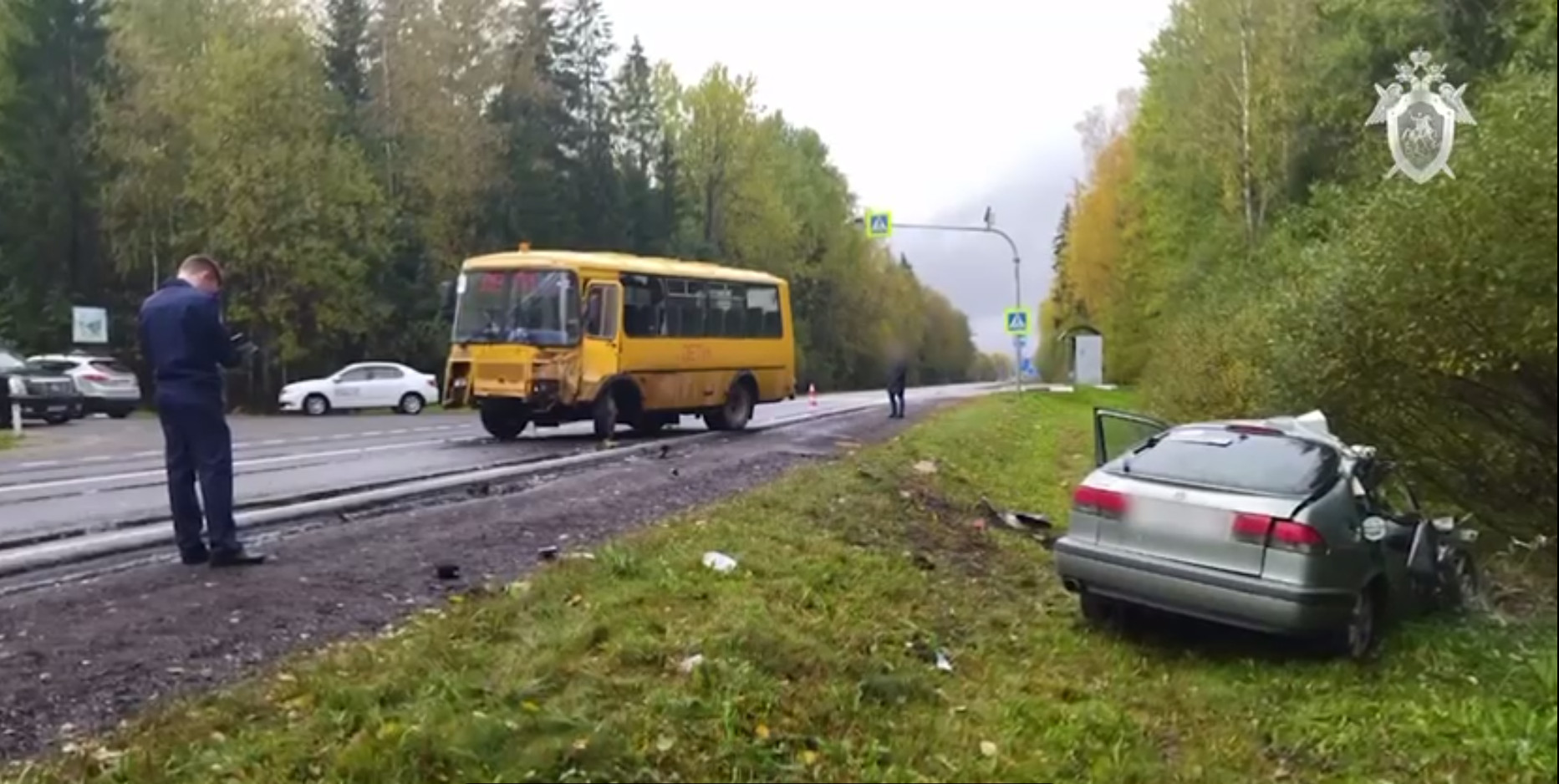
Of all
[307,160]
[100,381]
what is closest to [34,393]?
[100,381]

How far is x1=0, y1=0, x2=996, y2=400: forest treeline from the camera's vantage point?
39.4m

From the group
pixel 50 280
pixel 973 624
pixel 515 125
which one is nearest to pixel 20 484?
pixel 973 624

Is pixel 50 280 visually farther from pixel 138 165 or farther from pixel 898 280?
pixel 898 280

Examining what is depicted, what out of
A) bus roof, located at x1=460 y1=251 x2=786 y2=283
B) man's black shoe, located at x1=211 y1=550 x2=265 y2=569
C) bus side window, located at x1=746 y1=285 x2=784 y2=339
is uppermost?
bus roof, located at x1=460 y1=251 x2=786 y2=283

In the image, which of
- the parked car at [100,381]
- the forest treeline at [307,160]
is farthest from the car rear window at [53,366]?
the forest treeline at [307,160]

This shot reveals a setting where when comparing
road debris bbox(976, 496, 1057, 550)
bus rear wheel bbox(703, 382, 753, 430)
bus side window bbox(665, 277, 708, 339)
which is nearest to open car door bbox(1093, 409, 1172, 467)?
road debris bbox(976, 496, 1057, 550)

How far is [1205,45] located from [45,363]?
26.8 metres

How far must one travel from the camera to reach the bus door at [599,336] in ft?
63.5

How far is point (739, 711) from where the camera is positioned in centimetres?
465

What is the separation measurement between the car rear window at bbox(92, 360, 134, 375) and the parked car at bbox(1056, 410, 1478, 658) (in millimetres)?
29605

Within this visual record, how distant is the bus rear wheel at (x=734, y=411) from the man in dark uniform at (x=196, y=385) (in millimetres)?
15369

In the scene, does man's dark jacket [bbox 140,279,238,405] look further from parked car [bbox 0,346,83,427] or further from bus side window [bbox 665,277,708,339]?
parked car [bbox 0,346,83,427]

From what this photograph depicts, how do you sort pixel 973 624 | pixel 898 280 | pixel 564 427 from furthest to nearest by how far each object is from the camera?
pixel 898 280, pixel 564 427, pixel 973 624

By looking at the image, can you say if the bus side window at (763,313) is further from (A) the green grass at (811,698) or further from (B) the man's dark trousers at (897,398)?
(A) the green grass at (811,698)
